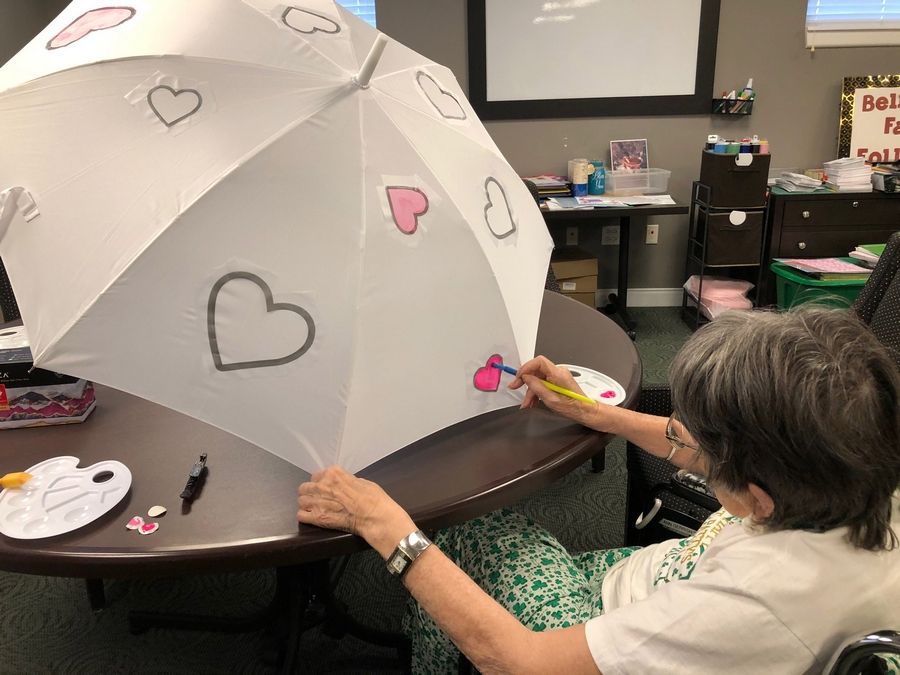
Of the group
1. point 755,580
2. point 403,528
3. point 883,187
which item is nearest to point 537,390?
point 403,528

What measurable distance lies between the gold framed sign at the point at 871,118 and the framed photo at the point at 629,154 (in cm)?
113

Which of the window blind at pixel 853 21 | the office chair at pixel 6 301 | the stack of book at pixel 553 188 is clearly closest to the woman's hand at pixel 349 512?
the office chair at pixel 6 301

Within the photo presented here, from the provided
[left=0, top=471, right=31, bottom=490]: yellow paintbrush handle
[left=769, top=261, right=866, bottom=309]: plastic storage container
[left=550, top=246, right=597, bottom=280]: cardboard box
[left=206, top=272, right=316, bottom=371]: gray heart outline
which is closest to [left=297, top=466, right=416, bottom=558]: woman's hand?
[left=206, top=272, right=316, bottom=371]: gray heart outline

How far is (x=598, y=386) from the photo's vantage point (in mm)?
1305

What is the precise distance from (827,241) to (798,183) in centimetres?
35

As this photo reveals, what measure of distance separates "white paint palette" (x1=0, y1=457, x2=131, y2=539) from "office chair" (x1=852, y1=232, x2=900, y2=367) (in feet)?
4.89

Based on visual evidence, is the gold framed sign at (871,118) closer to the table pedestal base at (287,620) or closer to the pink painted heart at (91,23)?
the table pedestal base at (287,620)

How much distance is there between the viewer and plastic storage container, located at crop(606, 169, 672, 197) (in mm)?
3773

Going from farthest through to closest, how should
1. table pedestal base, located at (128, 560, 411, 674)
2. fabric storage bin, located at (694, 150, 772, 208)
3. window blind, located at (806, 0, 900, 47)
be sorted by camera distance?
1. window blind, located at (806, 0, 900, 47)
2. fabric storage bin, located at (694, 150, 772, 208)
3. table pedestal base, located at (128, 560, 411, 674)

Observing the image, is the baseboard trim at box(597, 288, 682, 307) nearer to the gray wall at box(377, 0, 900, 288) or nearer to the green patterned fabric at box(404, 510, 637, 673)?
the gray wall at box(377, 0, 900, 288)

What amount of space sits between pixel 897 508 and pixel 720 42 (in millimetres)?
3613

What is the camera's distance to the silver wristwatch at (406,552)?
2.88 ft

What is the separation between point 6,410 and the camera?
45.2 inches

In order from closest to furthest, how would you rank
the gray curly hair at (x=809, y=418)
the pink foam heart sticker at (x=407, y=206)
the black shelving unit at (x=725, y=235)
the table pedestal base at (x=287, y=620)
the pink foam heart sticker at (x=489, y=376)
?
the gray curly hair at (x=809, y=418) → the pink foam heart sticker at (x=407, y=206) → the pink foam heart sticker at (x=489, y=376) → the table pedestal base at (x=287, y=620) → the black shelving unit at (x=725, y=235)
